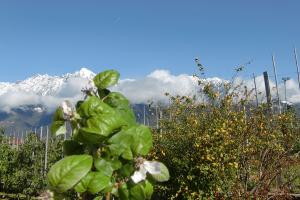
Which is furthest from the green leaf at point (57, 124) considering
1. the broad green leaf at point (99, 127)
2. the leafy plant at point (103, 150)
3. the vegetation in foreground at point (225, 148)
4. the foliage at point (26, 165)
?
the foliage at point (26, 165)

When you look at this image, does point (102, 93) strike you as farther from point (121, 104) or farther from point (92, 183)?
point (92, 183)

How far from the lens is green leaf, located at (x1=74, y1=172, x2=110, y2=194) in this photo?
3.75 ft

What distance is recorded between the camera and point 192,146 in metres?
9.29

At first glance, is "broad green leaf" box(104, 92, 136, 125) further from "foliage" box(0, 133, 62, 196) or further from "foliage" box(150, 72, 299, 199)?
"foliage" box(0, 133, 62, 196)

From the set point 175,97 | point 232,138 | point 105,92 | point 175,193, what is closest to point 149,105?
point 175,97

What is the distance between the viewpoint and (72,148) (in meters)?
1.26

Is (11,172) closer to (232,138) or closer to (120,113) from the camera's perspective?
(232,138)

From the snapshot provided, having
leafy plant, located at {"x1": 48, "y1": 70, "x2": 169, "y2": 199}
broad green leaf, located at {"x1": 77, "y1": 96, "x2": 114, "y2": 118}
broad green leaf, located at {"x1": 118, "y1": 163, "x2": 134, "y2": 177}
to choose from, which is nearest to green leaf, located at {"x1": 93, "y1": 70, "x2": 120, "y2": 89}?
leafy plant, located at {"x1": 48, "y1": 70, "x2": 169, "y2": 199}

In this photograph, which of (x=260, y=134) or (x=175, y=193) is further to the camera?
(x=175, y=193)

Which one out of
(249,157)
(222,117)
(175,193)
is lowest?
(175,193)

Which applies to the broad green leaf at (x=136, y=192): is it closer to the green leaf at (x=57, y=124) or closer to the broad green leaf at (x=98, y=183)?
the broad green leaf at (x=98, y=183)

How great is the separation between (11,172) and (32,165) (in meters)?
1.13

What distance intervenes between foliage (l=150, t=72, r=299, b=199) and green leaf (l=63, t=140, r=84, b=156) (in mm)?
6969

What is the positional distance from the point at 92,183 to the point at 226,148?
7549mm
